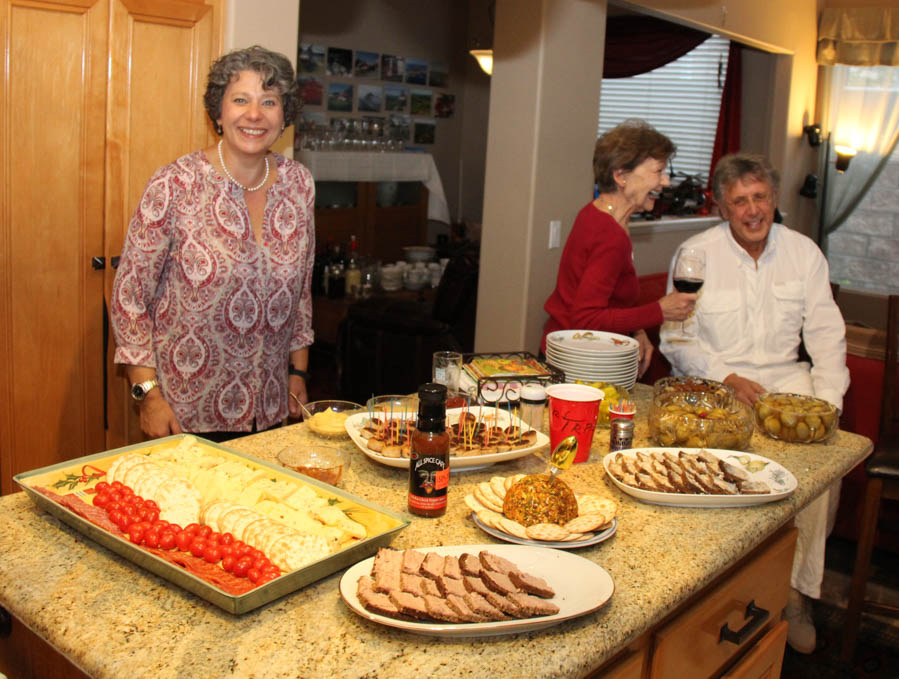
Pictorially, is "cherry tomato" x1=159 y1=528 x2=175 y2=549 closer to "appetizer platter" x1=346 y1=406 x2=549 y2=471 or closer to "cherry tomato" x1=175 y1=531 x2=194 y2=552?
"cherry tomato" x1=175 y1=531 x2=194 y2=552

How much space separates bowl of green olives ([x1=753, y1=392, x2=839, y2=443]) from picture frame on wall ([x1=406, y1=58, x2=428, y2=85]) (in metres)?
6.26

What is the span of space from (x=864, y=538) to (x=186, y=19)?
8.86 feet

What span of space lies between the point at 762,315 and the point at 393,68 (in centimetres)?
529

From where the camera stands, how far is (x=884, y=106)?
7.12 metres

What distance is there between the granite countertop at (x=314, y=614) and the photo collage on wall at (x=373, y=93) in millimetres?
5387

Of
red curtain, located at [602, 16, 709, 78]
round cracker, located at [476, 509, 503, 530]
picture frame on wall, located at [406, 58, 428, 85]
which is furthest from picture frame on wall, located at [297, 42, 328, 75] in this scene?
round cracker, located at [476, 509, 503, 530]

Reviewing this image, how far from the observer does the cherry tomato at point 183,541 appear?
1375 mm

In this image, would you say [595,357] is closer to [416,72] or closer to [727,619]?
[727,619]

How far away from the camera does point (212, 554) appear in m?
1.35

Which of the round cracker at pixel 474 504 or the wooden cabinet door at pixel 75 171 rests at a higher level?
the wooden cabinet door at pixel 75 171

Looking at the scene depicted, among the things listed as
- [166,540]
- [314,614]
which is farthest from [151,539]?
[314,614]

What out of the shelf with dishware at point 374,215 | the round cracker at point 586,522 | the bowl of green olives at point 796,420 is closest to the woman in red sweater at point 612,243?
the bowl of green olives at point 796,420

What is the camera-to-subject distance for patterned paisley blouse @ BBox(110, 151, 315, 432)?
7.36ft

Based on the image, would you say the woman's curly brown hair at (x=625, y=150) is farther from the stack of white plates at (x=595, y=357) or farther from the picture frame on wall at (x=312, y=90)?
the picture frame on wall at (x=312, y=90)
